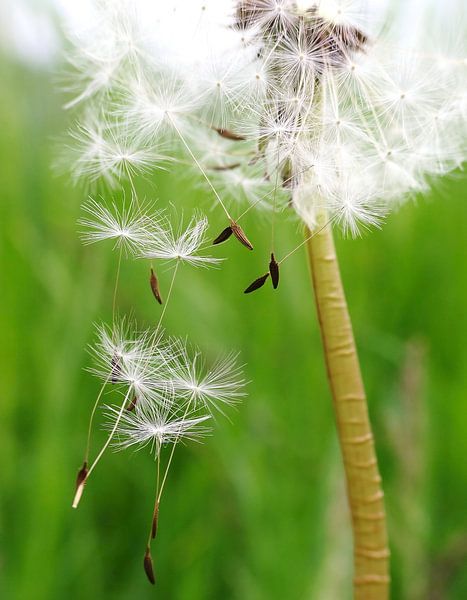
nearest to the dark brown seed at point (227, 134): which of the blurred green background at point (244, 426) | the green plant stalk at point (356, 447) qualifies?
the green plant stalk at point (356, 447)

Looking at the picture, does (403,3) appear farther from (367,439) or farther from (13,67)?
(13,67)

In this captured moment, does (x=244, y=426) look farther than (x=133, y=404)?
Yes

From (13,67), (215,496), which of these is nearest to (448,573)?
(215,496)

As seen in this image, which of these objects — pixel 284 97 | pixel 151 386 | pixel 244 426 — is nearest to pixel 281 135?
pixel 284 97

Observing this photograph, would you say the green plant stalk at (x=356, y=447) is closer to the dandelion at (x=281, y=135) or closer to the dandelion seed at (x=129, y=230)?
the dandelion at (x=281, y=135)

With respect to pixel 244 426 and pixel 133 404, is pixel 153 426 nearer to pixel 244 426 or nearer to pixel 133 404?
pixel 133 404
